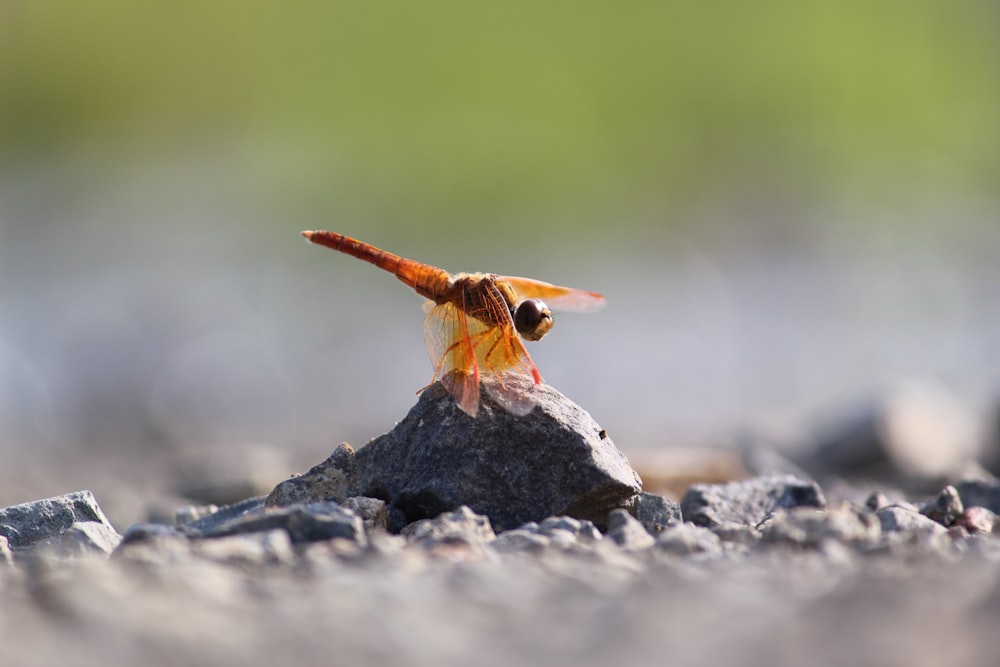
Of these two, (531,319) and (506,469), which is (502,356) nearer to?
(531,319)

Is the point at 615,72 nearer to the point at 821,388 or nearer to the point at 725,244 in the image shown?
the point at 725,244

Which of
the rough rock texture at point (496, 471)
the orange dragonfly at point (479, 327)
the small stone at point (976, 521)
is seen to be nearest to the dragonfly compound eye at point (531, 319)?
the orange dragonfly at point (479, 327)

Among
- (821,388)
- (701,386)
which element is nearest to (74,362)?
(701,386)

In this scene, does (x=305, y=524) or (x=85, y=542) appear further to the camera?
(x=85, y=542)

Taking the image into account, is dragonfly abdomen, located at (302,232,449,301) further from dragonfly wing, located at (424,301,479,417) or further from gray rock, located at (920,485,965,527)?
gray rock, located at (920,485,965,527)

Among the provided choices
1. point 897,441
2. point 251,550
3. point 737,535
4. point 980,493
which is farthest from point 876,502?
point 897,441

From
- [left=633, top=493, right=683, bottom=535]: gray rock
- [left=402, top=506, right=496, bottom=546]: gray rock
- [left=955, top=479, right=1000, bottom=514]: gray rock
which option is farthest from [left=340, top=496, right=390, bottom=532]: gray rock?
[left=955, top=479, right=1000, bottom=514]: gray rock
